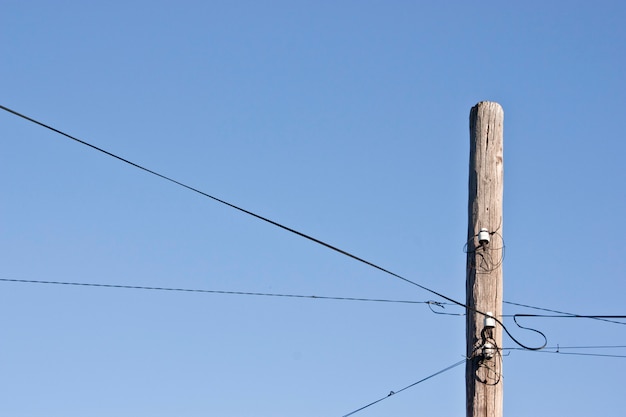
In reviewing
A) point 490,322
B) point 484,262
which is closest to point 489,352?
point 490,322

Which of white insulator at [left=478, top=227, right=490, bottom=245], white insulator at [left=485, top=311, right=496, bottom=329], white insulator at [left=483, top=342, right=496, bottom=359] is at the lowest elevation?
white insulator at [left=483, top=342, right=496, bottom=359]

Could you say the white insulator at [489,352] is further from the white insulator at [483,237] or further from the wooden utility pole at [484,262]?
the white insulator at [483,237]

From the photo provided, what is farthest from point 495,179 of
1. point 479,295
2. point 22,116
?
point 22,116

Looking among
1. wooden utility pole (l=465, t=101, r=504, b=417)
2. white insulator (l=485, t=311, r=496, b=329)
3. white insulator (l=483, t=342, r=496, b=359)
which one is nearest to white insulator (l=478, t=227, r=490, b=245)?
wooden utility pole (l=465, t=101, r=504, b=417)

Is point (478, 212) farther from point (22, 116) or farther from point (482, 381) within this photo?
point (22, 116)

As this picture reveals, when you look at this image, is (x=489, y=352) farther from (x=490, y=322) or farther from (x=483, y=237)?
(x=483, y=237)

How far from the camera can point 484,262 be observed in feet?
29.3

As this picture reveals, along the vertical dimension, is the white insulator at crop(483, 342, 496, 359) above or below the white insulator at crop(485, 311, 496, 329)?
below

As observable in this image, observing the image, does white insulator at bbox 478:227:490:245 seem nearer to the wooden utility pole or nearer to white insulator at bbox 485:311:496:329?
the wooden utility pole

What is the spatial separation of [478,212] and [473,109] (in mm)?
954

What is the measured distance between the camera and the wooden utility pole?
340 inches

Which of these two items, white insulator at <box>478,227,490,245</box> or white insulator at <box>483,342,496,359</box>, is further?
white insulator at <box>478,227,490,245</box>

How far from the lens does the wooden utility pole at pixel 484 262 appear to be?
8.65 metres

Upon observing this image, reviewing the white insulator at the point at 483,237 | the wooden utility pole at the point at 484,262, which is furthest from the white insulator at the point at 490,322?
the white insulator at the point at 483,237
